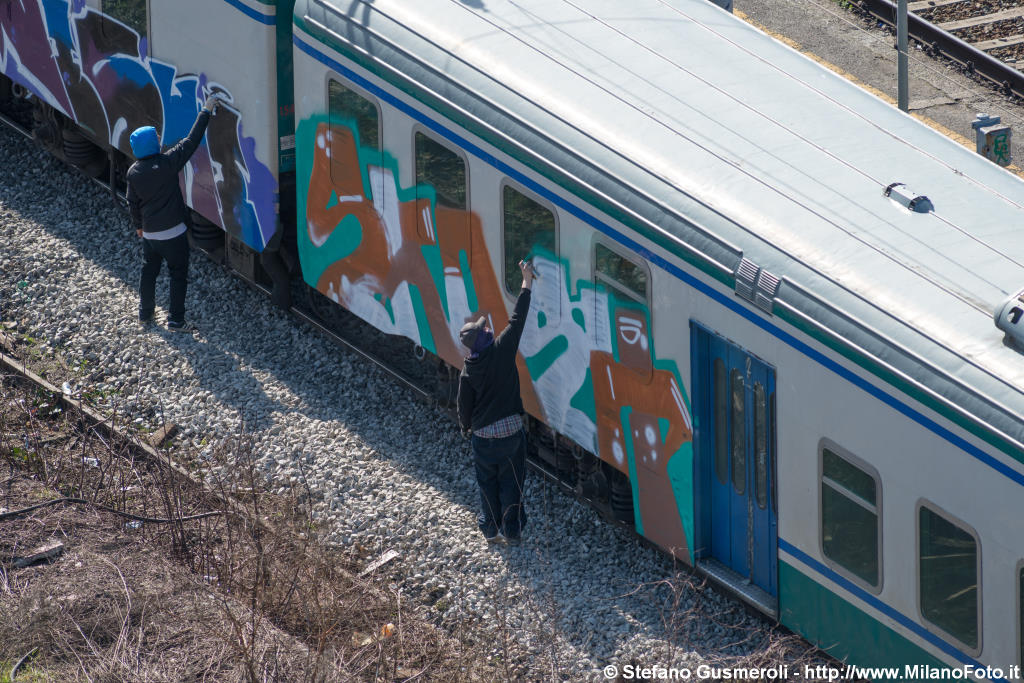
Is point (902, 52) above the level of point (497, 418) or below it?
above

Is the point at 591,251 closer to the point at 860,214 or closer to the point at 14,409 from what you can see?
the point at 860,214

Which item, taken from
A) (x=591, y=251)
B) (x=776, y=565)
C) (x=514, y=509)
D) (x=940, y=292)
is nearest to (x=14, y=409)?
(x=514, y=509)

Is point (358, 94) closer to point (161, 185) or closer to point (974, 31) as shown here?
point (161, 185)

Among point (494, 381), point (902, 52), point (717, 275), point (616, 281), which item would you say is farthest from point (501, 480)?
point (902, 52)

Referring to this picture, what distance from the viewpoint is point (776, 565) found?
935 centimetres

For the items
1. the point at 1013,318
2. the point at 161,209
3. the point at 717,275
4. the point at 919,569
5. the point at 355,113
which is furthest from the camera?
the point at 161,209

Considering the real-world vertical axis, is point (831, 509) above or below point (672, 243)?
below

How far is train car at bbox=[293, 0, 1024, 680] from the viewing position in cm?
813

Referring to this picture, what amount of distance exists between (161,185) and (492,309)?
3.48 m

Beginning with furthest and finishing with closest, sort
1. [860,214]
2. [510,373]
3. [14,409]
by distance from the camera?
[14,409] → [510,373] → [860,214]

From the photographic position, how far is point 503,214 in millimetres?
10438

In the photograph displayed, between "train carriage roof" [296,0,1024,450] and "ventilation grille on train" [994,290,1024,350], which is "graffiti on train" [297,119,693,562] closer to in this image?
"train carriage roof" [296,0,1024,450]

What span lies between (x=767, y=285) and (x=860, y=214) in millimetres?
768

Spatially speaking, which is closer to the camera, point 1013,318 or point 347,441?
point 1013,318
